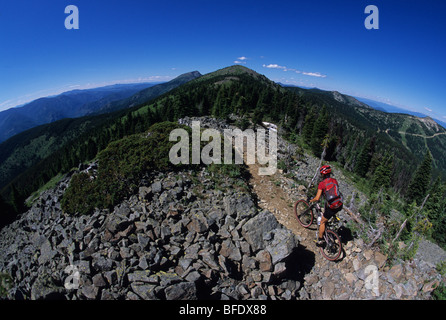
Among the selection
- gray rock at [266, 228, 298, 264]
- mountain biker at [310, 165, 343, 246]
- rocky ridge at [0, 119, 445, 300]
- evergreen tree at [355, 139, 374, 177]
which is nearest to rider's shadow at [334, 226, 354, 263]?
rocky ridge at [0, 119, 445, 300]

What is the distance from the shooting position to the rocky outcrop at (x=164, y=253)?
6.63m

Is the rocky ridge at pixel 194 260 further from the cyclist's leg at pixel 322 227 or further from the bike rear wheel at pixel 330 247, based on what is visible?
the cyclist's leg at pixel 322 227

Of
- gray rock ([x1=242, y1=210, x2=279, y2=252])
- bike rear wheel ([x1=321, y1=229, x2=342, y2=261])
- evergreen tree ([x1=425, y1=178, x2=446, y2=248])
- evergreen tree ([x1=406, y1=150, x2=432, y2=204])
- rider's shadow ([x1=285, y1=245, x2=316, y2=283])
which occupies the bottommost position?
evergreen tree ([x1=425, y1=178, x2=446, y2=248])

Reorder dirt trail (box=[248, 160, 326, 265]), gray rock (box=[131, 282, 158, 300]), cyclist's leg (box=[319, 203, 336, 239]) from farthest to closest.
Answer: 1. dirt trail (box=[248, 160, 326, 265])
2. cyclist's leg (box=[319, 203, 336, 239])
3. gray rock (box=[131, 282, 158, 300])

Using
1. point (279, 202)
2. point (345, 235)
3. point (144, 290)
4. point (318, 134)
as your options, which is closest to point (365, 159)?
point (318, 134)

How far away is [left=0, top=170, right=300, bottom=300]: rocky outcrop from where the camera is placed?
6.63 metres

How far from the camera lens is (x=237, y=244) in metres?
8.70

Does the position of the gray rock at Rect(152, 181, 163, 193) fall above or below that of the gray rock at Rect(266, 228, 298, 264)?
above

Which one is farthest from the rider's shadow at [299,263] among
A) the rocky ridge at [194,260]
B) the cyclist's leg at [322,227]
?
the cyclist's leg at [322,227]

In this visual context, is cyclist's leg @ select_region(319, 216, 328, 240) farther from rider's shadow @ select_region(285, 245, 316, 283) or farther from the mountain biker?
rider's shadow @ select_region(285, 245, 316, 283)

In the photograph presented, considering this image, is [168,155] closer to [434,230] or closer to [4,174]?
[434,230]

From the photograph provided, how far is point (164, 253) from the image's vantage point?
25.6ft

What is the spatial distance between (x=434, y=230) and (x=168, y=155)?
5547 cm
